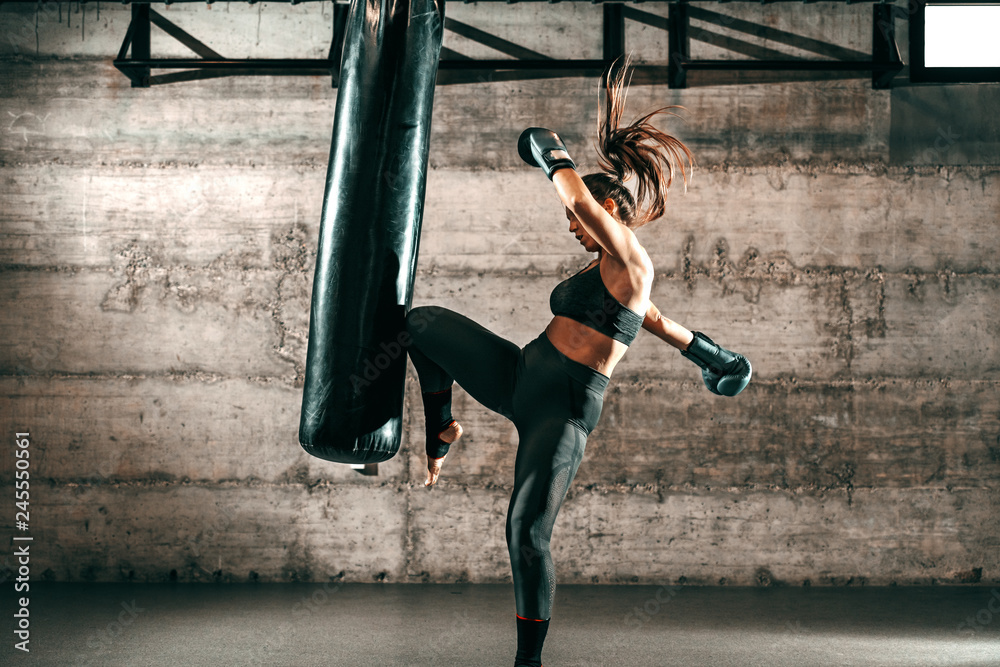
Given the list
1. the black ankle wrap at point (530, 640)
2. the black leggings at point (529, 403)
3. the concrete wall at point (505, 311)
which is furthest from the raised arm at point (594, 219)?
the concrete wall at point (505, 311)

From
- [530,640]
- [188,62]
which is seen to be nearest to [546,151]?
[530,640]

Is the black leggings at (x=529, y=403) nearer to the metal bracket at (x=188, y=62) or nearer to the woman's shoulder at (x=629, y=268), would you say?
the woman's shoulder at (x=629, y=268)

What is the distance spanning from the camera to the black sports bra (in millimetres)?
2016

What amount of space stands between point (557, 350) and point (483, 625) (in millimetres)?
1818

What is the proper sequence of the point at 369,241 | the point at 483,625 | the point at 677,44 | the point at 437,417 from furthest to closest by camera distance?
1. the point at 677,44
2. the point at 483,625
3. the point at 437,417
4. the point at 369,241

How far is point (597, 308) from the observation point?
6.61ft

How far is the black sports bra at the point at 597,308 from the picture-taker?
2.02 metres

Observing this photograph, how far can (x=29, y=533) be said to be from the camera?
3924 mm

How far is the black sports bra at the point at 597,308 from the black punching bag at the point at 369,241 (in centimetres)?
48

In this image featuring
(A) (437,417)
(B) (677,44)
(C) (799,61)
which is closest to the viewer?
(A) (437,417)

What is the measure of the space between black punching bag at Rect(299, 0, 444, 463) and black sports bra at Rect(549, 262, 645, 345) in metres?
0.48

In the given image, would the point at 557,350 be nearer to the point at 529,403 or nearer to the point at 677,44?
the point at 529,403

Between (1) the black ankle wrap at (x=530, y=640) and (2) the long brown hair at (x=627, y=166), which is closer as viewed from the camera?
(1) the black ankle wrap at (x=530, y=640)

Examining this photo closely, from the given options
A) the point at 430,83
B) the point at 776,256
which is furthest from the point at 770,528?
the point at 430,83
